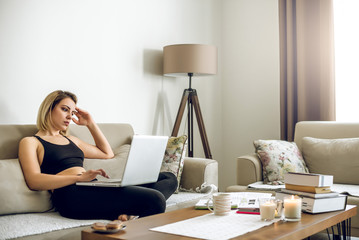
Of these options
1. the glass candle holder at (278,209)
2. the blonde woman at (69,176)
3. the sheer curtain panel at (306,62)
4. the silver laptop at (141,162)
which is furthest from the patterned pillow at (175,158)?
the sheer curtain panel at (306,62)

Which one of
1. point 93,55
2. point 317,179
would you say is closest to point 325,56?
point 93,55

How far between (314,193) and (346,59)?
246cm

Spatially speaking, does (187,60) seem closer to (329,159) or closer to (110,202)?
(329,159)

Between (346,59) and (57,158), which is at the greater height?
(346,59)

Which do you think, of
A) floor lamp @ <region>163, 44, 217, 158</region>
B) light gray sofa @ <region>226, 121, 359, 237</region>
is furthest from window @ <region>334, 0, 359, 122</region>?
floor lamp @ <region>163, 44, 217, 158</region>

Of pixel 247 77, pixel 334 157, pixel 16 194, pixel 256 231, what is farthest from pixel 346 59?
pixel 16 194

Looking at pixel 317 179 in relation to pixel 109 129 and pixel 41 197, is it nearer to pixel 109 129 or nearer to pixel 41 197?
pixel 41 197

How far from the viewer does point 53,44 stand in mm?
3008

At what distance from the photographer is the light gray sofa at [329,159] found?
312 centimetres

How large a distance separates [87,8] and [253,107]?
2.03 meters

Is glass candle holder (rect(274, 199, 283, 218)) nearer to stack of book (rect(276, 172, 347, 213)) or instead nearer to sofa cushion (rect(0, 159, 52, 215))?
stack of book (rect(276, 172, 347, 213))

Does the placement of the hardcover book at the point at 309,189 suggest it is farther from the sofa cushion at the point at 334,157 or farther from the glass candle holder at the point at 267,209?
the sofa cushion at the point at 334,157

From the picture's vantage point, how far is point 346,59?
394cm

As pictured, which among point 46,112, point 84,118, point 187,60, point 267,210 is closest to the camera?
point 267,210
